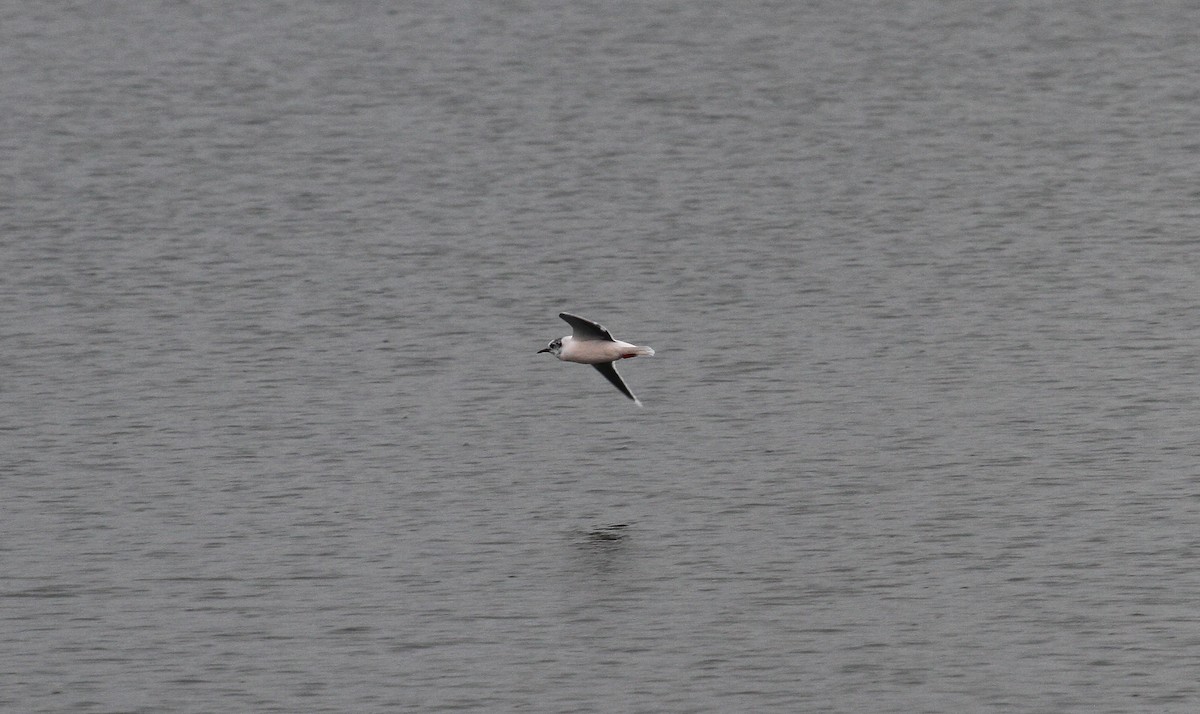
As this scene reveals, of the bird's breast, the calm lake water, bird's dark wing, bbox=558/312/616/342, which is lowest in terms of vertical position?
the calm lake water

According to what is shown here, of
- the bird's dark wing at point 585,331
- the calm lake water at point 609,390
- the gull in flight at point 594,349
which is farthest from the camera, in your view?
the gull in flight at point 594,349

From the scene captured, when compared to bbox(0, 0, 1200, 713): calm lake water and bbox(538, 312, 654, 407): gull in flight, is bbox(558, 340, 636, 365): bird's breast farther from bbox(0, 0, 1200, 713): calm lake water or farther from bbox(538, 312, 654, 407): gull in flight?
bbox(0, 0, 1200, 713): calm lake water

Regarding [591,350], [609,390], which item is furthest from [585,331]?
[609,390]

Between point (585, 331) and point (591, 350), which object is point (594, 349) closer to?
point (591, 350)

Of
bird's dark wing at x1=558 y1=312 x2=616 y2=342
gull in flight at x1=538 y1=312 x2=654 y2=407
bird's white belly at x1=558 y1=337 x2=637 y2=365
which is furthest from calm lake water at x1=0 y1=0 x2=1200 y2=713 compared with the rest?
bird's dark wing at x1=558 y1=312 x2=616 y2=342

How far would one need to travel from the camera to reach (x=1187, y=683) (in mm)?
22031

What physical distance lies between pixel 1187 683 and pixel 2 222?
105 feet

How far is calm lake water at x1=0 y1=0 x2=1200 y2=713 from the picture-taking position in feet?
76.7

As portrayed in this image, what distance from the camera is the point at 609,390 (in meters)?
33.7

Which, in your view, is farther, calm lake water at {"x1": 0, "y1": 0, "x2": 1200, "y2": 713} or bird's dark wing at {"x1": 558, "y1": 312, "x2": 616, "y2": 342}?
bird's dark wing at {"x1": 558, "y1": 312, "x2": 616, "y2": 342}

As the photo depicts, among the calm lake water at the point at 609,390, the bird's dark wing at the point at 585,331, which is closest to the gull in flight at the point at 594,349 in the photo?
the bird's dark wing at the point at 585,331

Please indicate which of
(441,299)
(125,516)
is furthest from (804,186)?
(125,516)

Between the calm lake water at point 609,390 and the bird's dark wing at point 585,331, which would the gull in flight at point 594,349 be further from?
the calm lake water at point 609,390

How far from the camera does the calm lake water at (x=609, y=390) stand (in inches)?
921
